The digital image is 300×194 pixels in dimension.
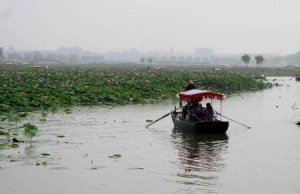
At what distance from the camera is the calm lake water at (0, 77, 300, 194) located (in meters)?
9.87

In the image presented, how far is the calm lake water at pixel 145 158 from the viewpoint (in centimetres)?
987

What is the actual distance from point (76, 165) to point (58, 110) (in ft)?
32.7

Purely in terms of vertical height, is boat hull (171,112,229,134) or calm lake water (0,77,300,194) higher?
boat hull (171,112,229,134)

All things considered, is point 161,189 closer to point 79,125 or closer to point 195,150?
point 195,150

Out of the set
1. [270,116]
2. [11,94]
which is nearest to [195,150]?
[270,116]

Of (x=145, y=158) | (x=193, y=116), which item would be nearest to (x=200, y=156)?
(x=145, y=158)

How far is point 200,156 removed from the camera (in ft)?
42.3

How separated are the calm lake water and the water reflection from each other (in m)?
0.02

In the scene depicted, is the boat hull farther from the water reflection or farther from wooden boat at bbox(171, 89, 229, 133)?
the water reflection

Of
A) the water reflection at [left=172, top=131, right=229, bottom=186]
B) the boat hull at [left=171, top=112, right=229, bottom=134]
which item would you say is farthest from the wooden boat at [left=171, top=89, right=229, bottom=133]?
the water reflection at [left=172, top=131, right=229, bottom=186]

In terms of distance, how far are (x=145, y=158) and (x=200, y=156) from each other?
4.98 feet

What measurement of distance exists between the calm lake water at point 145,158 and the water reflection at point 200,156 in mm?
22

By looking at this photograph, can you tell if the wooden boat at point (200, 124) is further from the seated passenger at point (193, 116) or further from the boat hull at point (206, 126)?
the seated passenger at point (193, 116)

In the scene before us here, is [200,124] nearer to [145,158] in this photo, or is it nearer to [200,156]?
[200,156]
